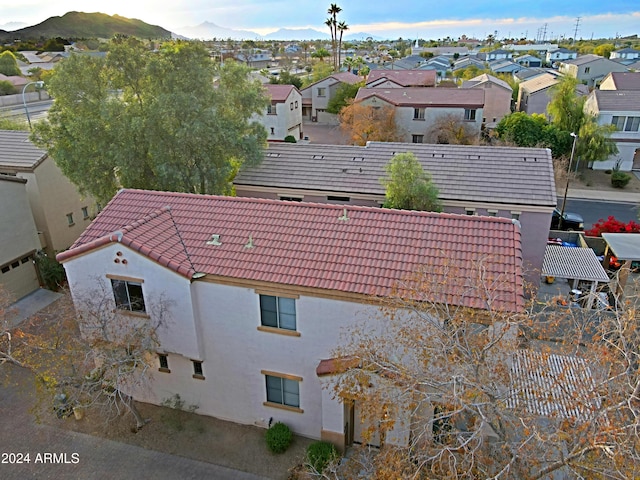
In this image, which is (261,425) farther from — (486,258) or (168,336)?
(486,258)

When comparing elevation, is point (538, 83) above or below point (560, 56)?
below

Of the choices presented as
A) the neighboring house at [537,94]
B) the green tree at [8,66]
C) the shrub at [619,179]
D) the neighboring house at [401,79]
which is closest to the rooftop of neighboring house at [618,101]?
the shrub at [619,179]

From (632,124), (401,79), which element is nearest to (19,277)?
(632,124)

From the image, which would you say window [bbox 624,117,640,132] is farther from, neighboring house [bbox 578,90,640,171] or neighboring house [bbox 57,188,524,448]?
neighboring house [bbox 57,188,524,448]

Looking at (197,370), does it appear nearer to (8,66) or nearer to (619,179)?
(619,179)

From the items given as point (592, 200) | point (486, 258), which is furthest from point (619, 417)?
point (592, 200)

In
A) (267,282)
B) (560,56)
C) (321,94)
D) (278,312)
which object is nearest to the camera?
(267,282)

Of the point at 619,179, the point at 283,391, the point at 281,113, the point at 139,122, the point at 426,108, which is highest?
the point at 139,122
